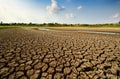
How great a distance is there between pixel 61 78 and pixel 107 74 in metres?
1.32

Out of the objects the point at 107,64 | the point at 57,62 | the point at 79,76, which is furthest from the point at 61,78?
the point at 107,64

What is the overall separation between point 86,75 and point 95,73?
296 mm

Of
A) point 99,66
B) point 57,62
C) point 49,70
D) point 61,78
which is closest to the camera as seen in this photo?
point 61,78

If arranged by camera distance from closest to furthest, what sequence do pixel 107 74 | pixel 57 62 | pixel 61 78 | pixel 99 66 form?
pixel 61 78
pixel 107 74
pixel 99 66
pixel 57 62

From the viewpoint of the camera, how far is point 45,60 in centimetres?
356

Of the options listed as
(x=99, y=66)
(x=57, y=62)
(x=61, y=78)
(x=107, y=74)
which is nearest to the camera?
(x=61, y=78)

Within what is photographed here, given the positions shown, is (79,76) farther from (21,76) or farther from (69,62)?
(21,76)

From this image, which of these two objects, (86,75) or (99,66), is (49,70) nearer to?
(86,75)

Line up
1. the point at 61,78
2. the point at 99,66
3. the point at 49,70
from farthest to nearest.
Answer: the point at 99,66
the point at 49,70
the point at 61,78

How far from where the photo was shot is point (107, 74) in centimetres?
267

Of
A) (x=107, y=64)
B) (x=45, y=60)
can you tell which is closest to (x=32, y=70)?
(x=45, y=60)

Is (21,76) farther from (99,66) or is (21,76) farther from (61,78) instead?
(99,66)

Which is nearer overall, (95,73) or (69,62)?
(95,73)

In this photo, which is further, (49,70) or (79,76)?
(49,70)
